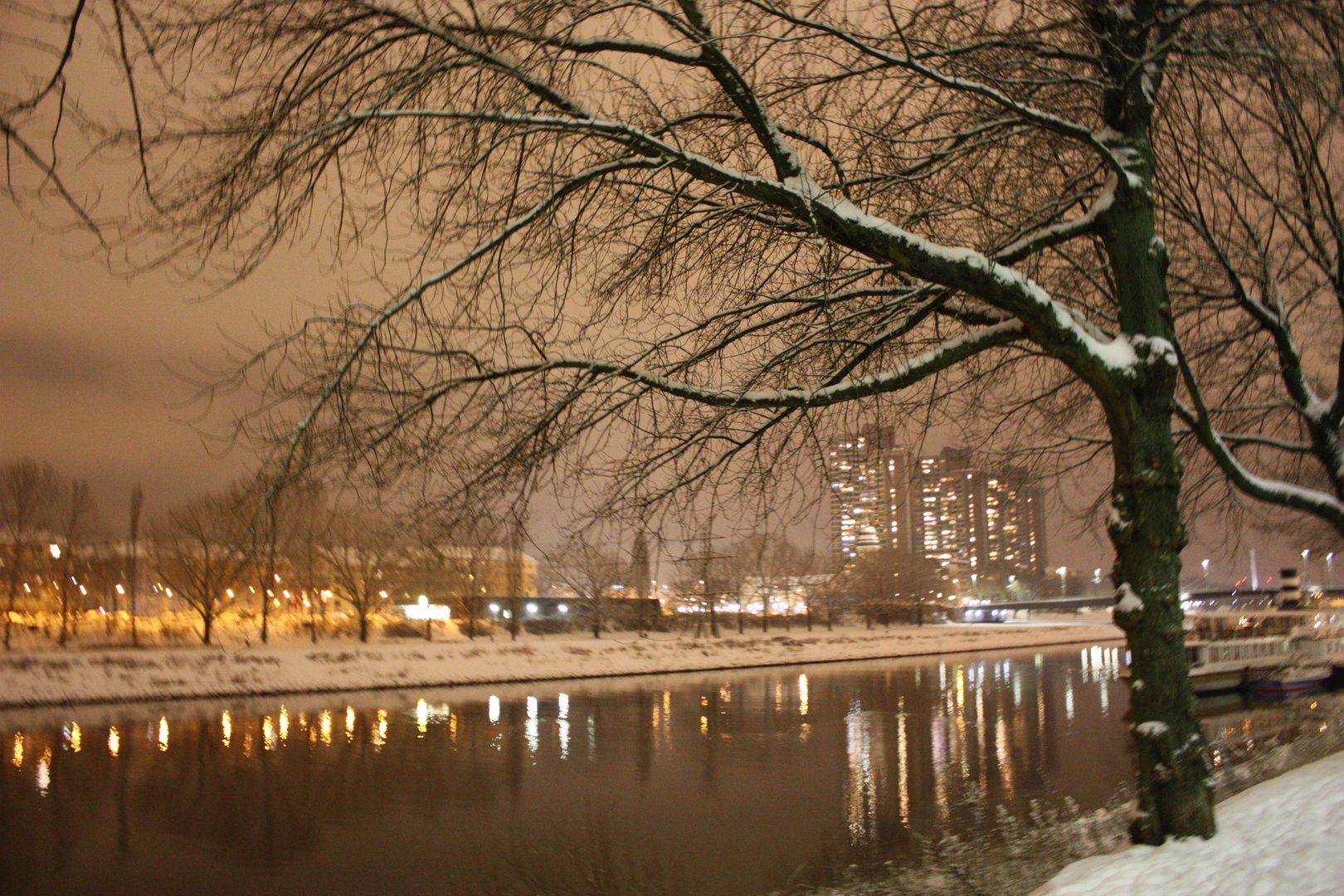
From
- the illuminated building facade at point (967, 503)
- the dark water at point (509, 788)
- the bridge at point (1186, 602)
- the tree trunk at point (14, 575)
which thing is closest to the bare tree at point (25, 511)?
the tree trunk at point (14, 575)

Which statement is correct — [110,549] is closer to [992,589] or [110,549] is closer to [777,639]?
[777,639]

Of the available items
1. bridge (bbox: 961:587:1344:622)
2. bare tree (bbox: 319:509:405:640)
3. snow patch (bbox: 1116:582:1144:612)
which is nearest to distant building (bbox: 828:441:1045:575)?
snow patch (bbox: 1116:582:1144:612)

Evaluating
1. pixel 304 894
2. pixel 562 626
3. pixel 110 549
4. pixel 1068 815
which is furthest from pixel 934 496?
pixel 110 549

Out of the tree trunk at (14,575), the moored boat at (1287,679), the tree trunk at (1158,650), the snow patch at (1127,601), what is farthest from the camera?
the tree trunk at (14,575)

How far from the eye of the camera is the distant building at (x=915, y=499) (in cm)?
720

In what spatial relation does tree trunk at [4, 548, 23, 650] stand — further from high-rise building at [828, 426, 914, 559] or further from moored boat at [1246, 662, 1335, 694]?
moored boat at [1246, 662, 1335, 694]

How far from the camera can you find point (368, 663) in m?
28.2

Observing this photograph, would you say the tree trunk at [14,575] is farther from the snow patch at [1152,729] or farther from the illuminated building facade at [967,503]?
the snow patch at [1152,729]

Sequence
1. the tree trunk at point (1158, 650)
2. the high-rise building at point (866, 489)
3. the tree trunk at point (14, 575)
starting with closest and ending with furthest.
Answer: the tree trunk at point (1158, 650) < the high-rise building at point (866, 489) < the tree trunk at point (14, 575)

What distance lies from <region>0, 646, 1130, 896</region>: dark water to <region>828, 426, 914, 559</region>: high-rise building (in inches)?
129

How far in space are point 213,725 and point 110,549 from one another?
3159 centimetres

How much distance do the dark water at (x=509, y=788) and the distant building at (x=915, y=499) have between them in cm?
323

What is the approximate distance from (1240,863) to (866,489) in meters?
3.46

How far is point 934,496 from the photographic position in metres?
10.1
